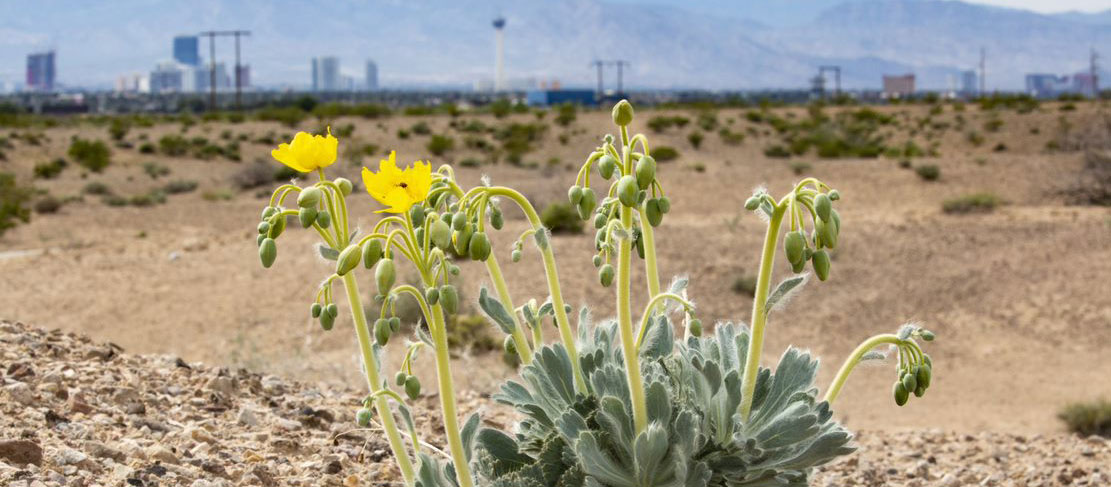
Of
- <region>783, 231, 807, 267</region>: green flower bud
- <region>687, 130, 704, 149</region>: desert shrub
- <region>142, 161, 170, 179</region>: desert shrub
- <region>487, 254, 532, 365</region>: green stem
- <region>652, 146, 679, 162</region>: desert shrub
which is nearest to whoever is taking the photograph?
<region>783, 231, 807, 267</region>: green flower bud

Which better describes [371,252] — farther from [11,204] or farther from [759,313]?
[11,204]

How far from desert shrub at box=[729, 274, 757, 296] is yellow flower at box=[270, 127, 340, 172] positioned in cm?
1273

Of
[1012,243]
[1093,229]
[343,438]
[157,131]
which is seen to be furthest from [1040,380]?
[157,131]

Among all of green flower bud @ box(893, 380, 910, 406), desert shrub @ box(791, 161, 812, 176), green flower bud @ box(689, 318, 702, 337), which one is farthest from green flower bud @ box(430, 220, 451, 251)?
desert shrub @ box(791, 161, 812, 176)

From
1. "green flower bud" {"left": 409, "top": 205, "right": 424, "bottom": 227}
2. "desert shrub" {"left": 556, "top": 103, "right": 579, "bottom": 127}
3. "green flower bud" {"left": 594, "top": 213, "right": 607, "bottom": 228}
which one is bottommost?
"green flower bud" {"left": 594, "top": 213, "right": 607, "bottom": 228}

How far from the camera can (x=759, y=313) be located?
117 inches

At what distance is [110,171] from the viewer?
38000 millimetres

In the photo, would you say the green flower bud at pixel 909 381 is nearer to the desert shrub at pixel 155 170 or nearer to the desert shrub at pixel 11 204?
the desert shrub at pixel 11 204

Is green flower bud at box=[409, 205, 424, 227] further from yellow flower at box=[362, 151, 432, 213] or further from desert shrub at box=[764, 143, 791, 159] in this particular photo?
desert shrub at box=[764, 143, 791, 159]

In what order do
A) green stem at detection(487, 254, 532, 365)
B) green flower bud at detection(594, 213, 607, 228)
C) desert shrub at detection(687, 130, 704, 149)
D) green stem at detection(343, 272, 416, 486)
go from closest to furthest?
green stem at detection(343, 272, 416, 486) → green stem at detection(487, 254, 532, 365) → green flower bud at detection(594, 213, 607, 228) → desert shrub at detection(687, 130, 704, 149)

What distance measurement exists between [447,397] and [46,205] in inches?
1065

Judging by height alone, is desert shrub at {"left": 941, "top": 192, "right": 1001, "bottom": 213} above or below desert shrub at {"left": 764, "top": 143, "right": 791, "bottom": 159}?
below

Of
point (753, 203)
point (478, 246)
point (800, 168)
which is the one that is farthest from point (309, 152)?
point (800, 168)

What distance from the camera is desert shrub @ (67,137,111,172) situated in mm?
37656
